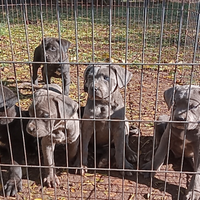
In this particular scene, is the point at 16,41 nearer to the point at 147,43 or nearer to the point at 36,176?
the point at 147,43

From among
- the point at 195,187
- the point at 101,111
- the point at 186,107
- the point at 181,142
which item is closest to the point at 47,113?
the point at 101,111

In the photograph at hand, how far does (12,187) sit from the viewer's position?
3.17 meters

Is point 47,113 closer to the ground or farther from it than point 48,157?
farther from it

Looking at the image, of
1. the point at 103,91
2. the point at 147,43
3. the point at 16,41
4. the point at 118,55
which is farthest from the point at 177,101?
the point at 16,41

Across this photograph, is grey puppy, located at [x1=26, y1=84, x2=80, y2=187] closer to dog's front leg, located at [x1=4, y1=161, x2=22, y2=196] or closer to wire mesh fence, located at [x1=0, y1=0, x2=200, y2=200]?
wire mesh fence, located at [x1=0, y1=0, x2=200, y2=200]

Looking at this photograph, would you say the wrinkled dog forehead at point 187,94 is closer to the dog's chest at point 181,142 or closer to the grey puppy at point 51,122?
the dog's chest at point 181,142

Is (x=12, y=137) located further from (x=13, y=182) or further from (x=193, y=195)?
(x=193, y=195)

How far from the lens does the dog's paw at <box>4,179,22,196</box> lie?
10.3 ft

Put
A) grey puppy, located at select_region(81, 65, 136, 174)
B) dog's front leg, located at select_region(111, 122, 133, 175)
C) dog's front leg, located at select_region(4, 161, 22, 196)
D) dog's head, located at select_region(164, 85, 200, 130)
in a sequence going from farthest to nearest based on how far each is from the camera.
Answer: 1. dog's front leg, located at select_region(111, 122, 133, 175)
2. grey puppy, located at select_region(81, 65, 136, 174)
3. dog's front leg, located at select_region(4, 161, 22, 196)
4. dog's head, located at select_region(164, 85, 200, 130)

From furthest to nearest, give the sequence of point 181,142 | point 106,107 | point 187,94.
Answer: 1. point 106,107
2. point 181,142
3. point 187,94

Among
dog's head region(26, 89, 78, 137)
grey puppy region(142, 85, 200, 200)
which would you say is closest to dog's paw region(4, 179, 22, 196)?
dog's head region(26, 89, 78, 137)

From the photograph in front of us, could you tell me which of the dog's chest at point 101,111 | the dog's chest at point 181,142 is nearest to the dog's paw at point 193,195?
the dog's chest at point 181,142

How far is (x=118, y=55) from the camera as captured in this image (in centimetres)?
830

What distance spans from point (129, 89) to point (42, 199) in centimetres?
356
